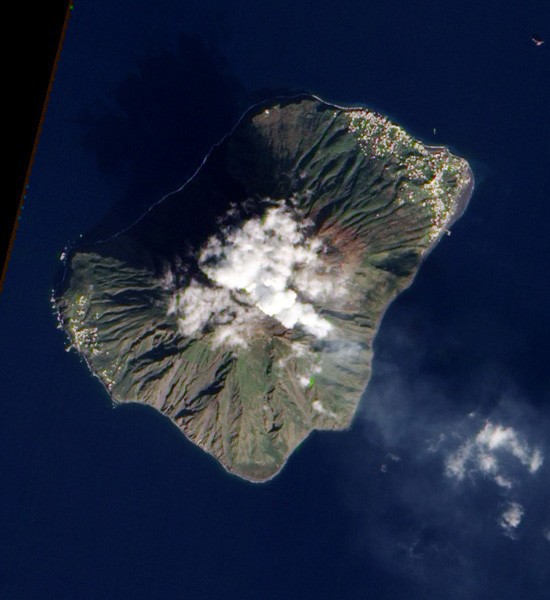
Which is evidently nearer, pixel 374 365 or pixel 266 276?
pixel 266 276

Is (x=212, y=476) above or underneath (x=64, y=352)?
underneath

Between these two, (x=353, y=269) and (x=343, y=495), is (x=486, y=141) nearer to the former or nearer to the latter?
(x=353, y=269)

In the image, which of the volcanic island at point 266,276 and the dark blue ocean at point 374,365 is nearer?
the volcanic island at point 266,276

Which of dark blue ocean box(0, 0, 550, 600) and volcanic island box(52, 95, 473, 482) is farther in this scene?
dark blue ocean box(0, 0, 550, 600)

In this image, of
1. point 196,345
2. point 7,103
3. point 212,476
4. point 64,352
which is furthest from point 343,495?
point 7,103
